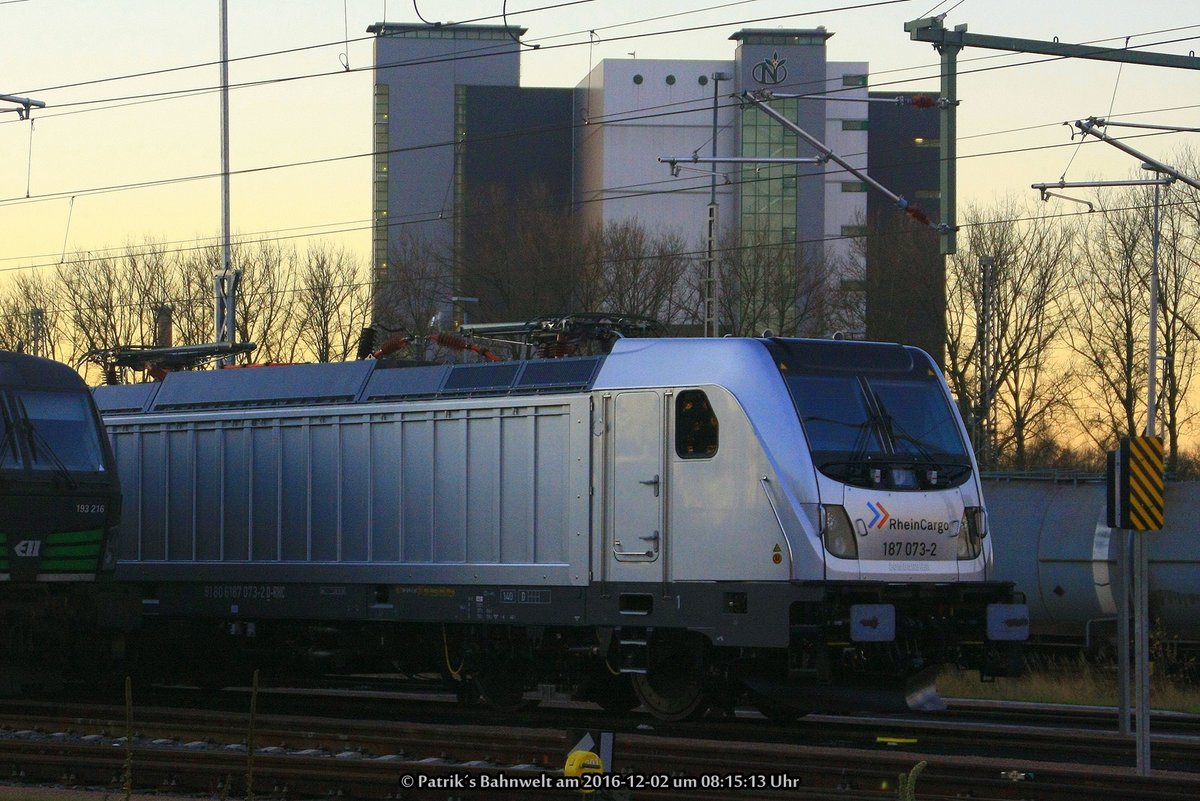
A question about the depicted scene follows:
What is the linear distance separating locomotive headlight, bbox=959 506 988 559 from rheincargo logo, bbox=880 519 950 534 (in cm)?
27

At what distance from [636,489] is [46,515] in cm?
628

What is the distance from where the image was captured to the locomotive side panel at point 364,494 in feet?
51.1

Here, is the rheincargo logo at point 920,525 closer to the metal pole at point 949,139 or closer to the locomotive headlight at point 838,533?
the locomotive headlight at point 838,533

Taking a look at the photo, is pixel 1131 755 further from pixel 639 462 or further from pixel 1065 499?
pixel 1065 499

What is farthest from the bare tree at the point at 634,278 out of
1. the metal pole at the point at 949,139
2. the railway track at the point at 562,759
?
the railway track at the point at 562,759

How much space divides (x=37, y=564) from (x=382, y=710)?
377cm

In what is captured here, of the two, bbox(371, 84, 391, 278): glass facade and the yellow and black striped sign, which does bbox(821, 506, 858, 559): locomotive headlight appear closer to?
the yellow and black striped sign

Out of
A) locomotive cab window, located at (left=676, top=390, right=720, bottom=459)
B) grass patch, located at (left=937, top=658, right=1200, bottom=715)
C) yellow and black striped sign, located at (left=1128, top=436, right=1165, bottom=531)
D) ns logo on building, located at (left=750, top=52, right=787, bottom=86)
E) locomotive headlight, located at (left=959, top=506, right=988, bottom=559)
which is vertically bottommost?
grass patch, located at (left=937, top=658, right=1200, bottom=715)

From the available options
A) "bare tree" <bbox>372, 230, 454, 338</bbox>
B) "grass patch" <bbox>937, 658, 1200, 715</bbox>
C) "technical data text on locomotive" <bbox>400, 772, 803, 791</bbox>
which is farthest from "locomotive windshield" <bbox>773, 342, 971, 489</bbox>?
"bare tree" <bbox>372, 230, 454, 338</bbox>

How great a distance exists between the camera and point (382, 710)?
17.5 metres

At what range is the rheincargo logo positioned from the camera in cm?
1406

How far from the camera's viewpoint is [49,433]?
17.4 metres

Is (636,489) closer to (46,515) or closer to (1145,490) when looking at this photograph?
(1145,490)

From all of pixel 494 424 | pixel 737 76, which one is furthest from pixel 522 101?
pixel 494 424
